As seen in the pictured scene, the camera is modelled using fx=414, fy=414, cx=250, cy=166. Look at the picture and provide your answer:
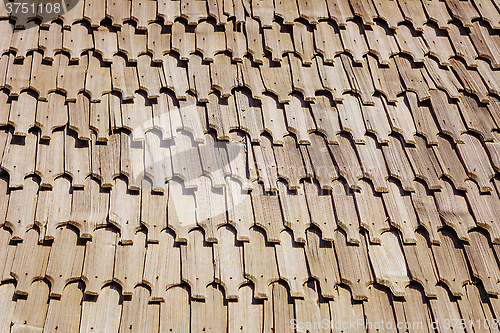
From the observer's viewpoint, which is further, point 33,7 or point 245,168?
point 33,7

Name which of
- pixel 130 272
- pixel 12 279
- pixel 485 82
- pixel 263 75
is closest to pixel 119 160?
pixel 130 272

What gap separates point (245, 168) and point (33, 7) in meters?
Result: 1.83

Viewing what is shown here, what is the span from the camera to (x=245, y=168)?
2426mm

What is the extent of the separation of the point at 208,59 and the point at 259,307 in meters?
1.58

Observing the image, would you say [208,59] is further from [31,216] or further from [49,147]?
[31,216]

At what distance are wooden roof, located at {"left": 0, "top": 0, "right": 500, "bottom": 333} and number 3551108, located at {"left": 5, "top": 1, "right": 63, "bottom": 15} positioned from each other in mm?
43

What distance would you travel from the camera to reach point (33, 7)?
2.79m

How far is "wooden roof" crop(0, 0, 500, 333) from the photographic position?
212 centimetres

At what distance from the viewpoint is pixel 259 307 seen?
2129 millimetres

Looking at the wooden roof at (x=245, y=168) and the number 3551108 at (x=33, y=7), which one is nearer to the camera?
the wooden roof at (x=245, y=168)

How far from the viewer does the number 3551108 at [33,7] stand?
2775 millimetres

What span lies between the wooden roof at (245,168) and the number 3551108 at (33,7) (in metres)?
0.04

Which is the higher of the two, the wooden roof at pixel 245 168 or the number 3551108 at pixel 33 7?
the number 3551108 at pixel 33 7

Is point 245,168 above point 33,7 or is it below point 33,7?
below
